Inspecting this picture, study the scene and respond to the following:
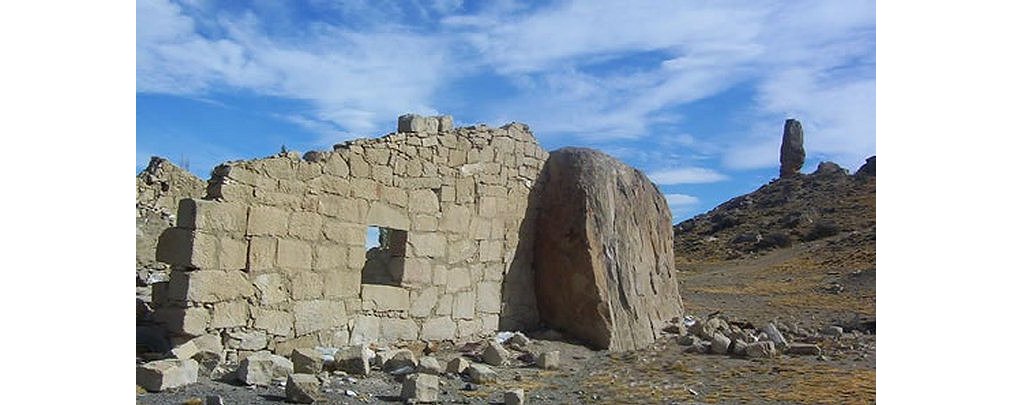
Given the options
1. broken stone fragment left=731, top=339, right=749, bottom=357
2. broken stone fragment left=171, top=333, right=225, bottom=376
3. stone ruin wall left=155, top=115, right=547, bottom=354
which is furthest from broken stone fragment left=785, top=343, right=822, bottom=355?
broken stone fragment left=171, top=333, right=225, bottom=376

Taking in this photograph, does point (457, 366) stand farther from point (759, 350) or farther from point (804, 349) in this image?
point (804, 349)

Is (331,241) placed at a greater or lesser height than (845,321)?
greater

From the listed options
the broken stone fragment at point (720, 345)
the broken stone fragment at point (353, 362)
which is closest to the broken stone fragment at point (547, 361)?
the broken stone fragment at point (353, 362)

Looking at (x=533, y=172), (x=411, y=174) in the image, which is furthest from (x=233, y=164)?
(x=533, y=172)

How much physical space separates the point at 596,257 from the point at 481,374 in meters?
2.81

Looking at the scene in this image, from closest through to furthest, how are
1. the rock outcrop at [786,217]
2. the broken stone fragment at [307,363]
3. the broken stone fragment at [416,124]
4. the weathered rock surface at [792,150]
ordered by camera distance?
the broken stone fragment at [307,363]
the broken stone fragment at [416,124]
the rock outcrop at [786,217]
the weathered rock surface at [792,150]

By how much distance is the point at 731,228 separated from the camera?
3384 centimetres

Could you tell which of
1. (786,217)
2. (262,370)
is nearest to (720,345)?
(262,370)

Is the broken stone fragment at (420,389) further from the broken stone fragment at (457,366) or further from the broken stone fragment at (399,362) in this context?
the broken stone fragment at (457,366)

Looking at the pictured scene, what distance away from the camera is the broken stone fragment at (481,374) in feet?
22.6

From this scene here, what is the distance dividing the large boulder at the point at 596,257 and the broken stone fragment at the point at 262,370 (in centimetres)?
381

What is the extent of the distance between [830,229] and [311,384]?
26226mm

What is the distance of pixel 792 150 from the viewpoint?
4403 centimetres

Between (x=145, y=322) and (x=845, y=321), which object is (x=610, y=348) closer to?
(x=145, y=322)
